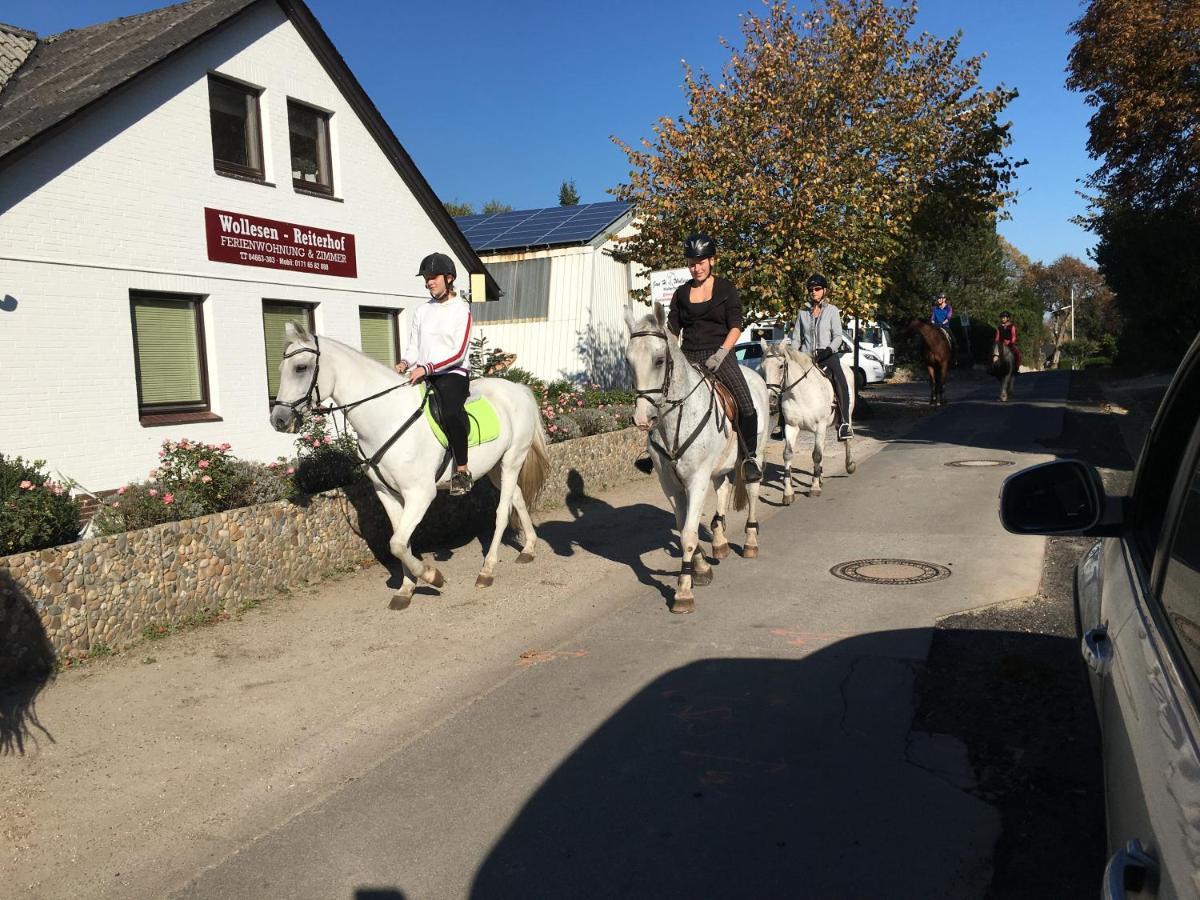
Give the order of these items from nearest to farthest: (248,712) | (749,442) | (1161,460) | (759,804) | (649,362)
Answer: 1. (1161,460)
2. (759,804)
3. (248,712)
4. (649,362)
5. (749,442)

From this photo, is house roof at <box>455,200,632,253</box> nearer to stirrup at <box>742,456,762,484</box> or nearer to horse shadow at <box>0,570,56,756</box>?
stirrup at <box>742,456,762,484</box>

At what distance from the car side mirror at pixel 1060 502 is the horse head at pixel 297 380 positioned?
17.8 ft

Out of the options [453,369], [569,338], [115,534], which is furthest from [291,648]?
[569,338]

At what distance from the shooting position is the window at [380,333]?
1562 cm

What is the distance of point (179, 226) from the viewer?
12.0 meters

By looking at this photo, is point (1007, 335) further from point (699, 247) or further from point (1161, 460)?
point (1161, 460)

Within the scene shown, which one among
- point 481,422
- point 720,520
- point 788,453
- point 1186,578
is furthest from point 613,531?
point 1186,578

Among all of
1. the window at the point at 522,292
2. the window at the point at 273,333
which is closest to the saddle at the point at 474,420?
the window at the point at 273,333

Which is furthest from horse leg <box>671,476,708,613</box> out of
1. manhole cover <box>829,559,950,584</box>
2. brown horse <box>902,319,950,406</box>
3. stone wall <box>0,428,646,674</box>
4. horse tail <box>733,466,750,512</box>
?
brown horse <box>902,319,950,406</box>

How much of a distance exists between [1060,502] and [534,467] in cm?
670

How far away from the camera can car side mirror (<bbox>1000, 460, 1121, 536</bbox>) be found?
2.71 m

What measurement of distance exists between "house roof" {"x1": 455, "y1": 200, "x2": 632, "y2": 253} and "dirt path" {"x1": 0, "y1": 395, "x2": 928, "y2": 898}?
56.1 feet

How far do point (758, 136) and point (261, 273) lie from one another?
10.3 meters

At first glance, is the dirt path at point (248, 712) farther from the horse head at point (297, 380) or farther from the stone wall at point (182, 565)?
the horse head at point (297, 380)
